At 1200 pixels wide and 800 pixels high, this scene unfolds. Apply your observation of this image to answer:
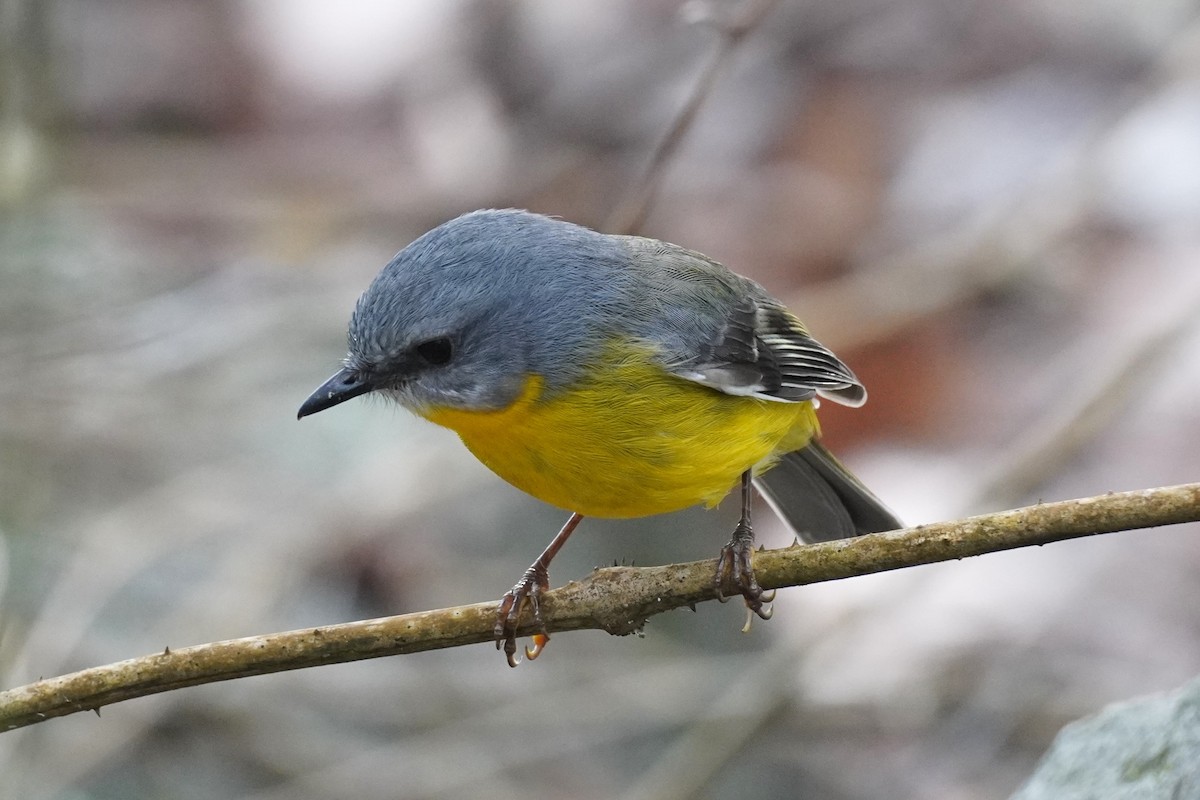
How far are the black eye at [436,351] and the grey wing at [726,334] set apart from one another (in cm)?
55

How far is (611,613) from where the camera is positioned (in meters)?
3.19

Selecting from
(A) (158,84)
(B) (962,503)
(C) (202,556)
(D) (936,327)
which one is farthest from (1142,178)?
(A) (158,84)

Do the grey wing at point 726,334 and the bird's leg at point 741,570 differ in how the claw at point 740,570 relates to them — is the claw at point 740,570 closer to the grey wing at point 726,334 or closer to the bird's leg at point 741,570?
the bird's leg at point 741,570

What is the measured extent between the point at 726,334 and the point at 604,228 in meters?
2.55

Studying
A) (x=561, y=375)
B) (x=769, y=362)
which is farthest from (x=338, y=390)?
(x=769, y=362)

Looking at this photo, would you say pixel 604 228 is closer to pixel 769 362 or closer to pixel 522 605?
pixel 769 362

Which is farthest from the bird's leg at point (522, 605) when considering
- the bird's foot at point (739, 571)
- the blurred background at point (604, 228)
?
the blurred background at point (604, 228)

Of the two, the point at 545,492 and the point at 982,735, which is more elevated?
the point at 545,492

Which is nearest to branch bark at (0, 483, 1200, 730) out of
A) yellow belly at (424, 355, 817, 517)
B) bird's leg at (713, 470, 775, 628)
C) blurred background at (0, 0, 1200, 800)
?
bird's leg at (713, 470, 775, 628)

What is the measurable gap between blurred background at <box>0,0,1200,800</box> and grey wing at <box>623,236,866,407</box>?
0.95m

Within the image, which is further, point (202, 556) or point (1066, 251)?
point (1066, 251)

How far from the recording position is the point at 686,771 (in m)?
5.23

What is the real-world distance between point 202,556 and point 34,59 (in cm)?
248

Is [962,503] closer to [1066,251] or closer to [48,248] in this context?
[1066,251]
